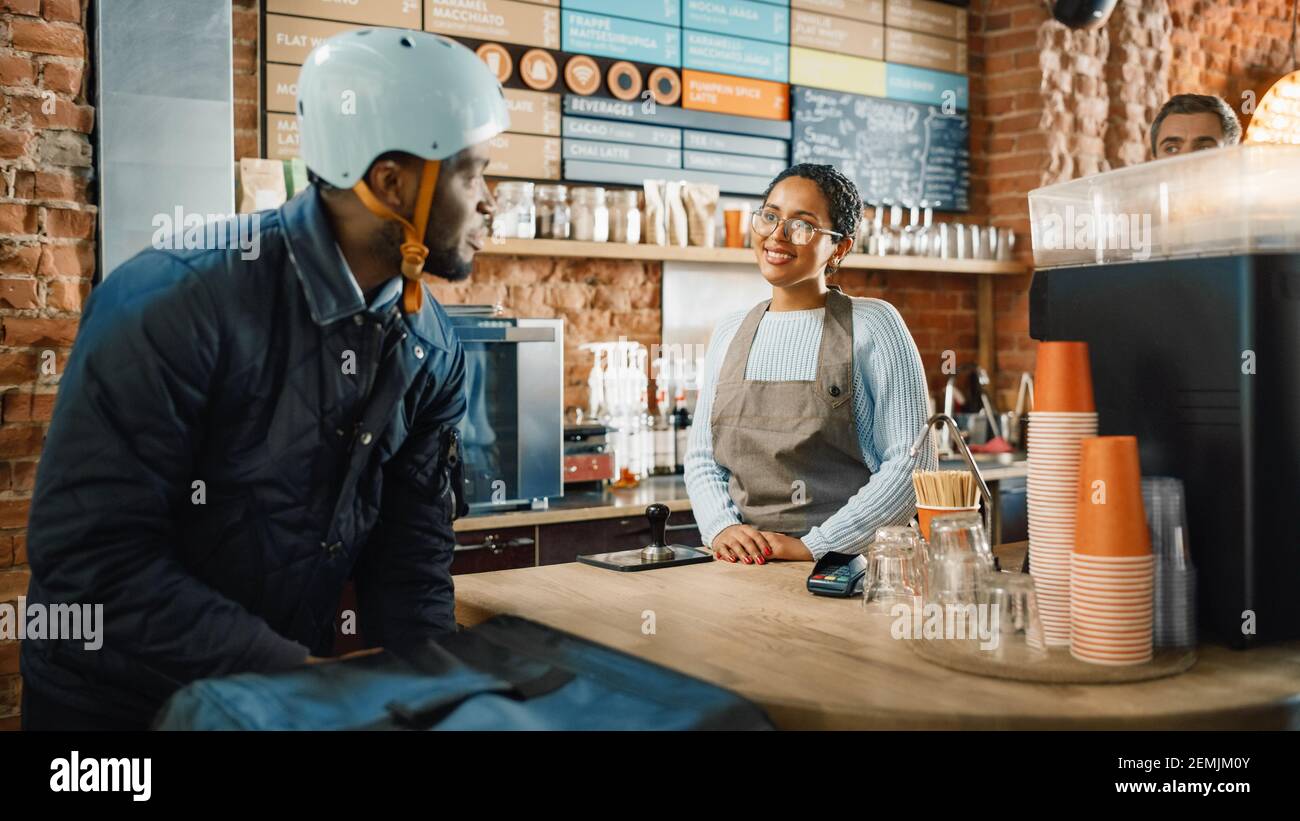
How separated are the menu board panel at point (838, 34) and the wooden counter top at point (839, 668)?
12.1 ft

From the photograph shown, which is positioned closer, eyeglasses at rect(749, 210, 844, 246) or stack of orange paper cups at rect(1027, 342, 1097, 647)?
stack of orange paper cups at rect(1027, 342, 1097, 647)

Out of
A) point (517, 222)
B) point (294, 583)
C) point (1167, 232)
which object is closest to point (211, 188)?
point (517, 222)

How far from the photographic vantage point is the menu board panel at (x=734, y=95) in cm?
476

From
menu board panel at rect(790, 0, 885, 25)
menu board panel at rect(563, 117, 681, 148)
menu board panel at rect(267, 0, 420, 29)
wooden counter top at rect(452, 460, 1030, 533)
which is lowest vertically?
wooden counter top at rect(452, 460, 1030, 533)

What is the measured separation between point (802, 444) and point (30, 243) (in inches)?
75.2

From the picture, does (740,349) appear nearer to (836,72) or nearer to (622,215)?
(622,215)

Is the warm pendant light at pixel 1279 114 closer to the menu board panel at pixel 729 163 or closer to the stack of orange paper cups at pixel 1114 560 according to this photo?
the menu board panel at pixel 729 163

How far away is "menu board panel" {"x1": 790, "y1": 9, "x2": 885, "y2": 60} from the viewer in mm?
5078

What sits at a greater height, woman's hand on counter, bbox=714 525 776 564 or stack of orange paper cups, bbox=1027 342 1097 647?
stack of orange paper cups, bbox=1027 342 1097 647

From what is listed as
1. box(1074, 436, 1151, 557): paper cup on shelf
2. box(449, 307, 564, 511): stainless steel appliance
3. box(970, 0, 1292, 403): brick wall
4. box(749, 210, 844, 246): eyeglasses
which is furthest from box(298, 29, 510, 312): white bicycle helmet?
box(970, 0, 1292, 403): brick wall

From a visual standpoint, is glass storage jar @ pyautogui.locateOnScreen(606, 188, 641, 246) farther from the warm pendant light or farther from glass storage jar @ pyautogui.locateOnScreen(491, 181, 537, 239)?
the warm pendant light

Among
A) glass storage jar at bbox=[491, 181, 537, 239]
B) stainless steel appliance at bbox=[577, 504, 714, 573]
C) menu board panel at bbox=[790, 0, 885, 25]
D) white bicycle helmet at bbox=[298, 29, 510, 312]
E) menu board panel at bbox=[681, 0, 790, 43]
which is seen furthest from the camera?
menu board panel at bbox=[790, 0, 885, 25]

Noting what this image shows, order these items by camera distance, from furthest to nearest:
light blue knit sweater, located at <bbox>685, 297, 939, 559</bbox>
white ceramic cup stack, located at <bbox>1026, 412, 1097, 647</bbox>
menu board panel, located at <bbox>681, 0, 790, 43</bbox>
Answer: menu board panel, located at <bbox>681, 0, 790, 43</bbox>
light blue knit sweater, located at <bbox>685, 297, 939, 559</bbox>
white ceramic cup stack, located at <bbox>1026, 412, 1097, 647</bbox>
